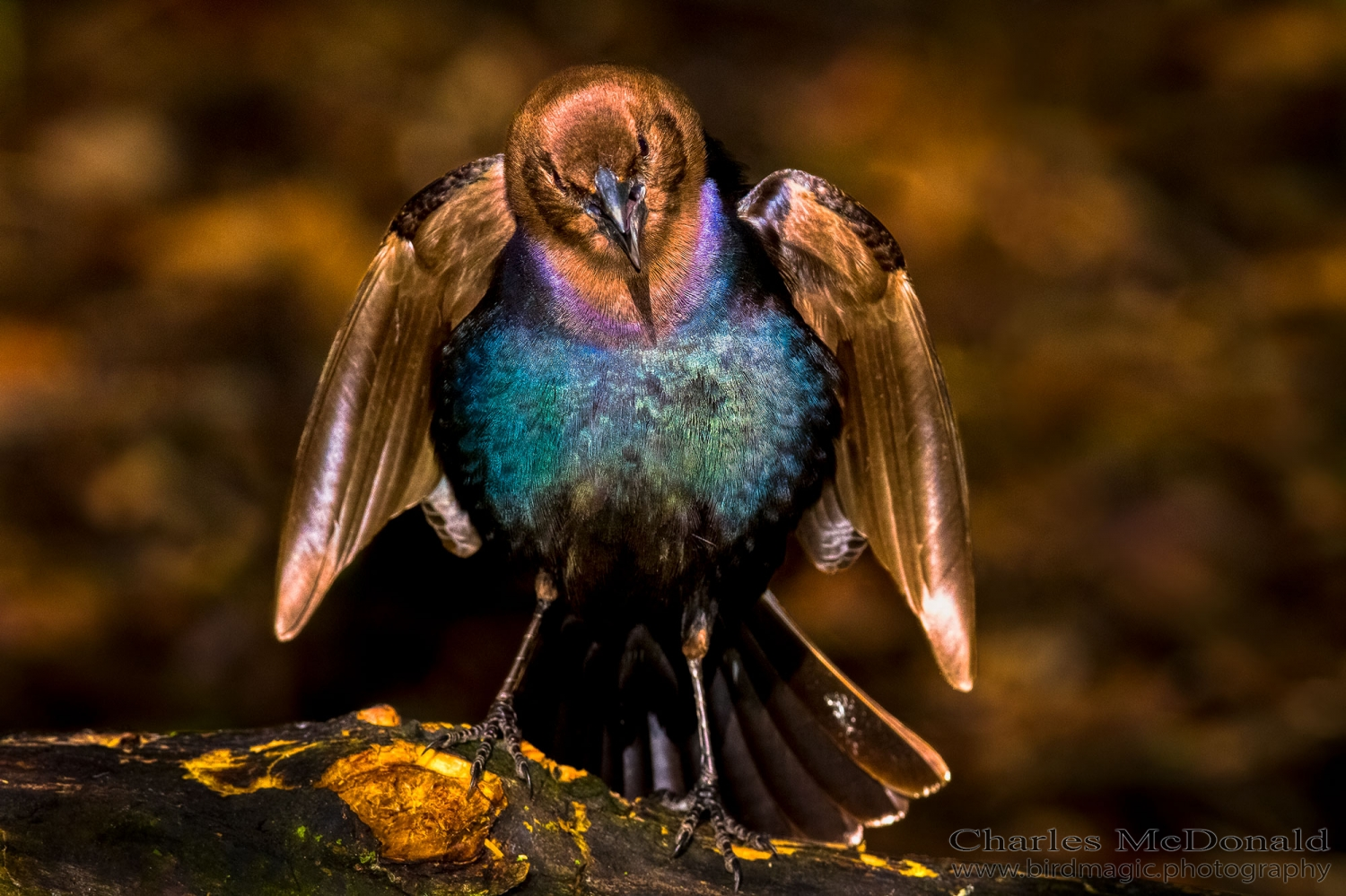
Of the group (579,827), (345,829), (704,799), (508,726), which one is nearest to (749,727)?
(704,799)

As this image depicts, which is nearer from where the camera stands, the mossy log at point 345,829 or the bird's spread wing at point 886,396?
the mossy log at point 345,829

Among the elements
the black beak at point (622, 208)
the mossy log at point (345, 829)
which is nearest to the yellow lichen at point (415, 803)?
the mossy log at point (345, 829)

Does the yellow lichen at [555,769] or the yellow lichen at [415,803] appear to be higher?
the yellow lichen at [555,769]

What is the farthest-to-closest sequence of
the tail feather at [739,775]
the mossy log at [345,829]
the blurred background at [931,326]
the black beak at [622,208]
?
the blurred background at [931,326]
the tail feather at [739,775]
the black beak at [622,208]
the mossy log at [345,829]

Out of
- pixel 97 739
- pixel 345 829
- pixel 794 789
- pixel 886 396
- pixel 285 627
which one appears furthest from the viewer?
pixel 794 789

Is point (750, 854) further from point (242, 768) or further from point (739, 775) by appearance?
point (242, 768)

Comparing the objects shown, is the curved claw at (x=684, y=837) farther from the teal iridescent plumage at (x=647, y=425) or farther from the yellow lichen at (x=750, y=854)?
the teal iridescent plumage at (x=647, y=425)

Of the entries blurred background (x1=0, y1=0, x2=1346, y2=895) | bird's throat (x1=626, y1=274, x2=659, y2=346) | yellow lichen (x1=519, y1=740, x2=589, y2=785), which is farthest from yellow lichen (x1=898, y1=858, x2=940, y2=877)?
blurred background (x1=0, y1=0, x2=1346, y2=895)

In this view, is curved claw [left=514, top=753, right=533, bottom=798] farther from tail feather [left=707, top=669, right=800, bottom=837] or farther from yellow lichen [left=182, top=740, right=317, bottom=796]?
tail feather [left=707, top=669, right=800, bottom=837]
